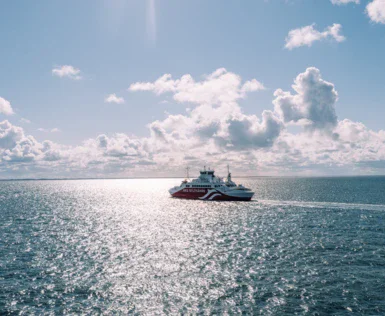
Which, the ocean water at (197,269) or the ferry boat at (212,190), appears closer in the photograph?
the ocean water at (197,269)

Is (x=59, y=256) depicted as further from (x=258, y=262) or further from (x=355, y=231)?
(x=355, y=231)

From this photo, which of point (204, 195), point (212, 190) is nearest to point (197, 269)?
point (212, 190)

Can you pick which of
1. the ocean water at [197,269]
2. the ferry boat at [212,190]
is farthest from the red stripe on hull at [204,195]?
the ocean water at [197,269]

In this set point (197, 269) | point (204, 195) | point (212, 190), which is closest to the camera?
point (197, 269)

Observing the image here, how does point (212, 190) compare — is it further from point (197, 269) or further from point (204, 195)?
point (197, 269)

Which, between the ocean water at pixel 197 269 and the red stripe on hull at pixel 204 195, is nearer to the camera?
the ocean water at pixel 197 269

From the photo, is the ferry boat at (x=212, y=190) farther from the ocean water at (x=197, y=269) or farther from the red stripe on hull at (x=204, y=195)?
the ocean water at (x=197, y=269)

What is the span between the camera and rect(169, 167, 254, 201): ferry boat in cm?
12356

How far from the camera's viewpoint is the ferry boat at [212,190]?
12356cm

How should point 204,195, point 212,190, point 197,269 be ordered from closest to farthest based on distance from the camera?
point 197,269 → point 212,190 → point 204,195

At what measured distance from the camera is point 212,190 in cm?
12781

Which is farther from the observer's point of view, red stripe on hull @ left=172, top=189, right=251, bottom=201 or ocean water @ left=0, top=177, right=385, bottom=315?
red stripe on hull @ left=172, top=189, right=251, bottom=201

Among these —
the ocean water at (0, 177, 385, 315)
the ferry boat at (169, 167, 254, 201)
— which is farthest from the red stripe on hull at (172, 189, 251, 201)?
the ocean water at (0, 177, 385, 315)

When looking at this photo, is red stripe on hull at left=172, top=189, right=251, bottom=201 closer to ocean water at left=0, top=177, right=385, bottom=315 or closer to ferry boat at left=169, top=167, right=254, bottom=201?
ferry boat at left=169, top=167, right=254, bottom=201
